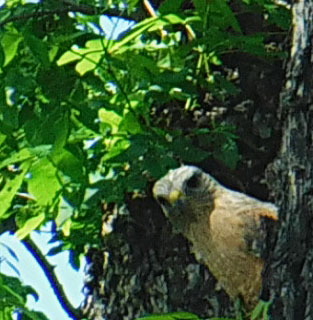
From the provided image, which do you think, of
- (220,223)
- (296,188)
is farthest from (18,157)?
(296,188)

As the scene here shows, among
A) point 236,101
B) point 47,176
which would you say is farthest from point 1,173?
point 236,101

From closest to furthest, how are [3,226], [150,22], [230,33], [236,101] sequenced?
[150,22], [230,33], [236,101], [3,226]

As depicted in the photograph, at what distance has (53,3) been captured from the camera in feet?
8.96

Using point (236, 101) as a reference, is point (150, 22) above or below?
above

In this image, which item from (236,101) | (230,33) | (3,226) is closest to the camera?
(230,33)

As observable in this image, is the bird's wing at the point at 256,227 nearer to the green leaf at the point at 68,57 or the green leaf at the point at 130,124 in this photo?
the green leaf at the point at 130,124

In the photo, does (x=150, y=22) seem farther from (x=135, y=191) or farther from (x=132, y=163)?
(x=135, y=191)

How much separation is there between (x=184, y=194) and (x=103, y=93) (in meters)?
0.35

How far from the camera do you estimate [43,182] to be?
8.50 ft

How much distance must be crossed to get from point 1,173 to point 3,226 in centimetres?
37

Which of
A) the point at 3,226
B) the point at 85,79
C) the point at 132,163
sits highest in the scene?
the point at 85,79

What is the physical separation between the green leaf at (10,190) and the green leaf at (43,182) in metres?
0.03

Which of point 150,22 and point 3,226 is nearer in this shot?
point 150,22

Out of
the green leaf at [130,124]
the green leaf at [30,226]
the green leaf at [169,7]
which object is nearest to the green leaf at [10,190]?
the green leaf at [30,226]
